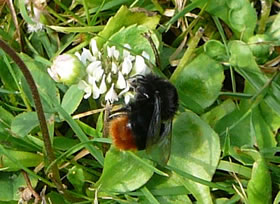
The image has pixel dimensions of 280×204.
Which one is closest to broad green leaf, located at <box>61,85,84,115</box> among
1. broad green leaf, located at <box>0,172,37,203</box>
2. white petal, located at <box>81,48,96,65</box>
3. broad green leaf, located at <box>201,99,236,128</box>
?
white petal, located at <box>81,48,96,65</box>

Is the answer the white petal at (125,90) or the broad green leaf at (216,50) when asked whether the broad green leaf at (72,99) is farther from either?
the broad green leaf at (216,50)

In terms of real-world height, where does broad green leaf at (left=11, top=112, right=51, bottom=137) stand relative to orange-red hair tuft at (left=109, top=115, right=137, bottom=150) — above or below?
below

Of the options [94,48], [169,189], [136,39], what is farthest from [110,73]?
[169,189]

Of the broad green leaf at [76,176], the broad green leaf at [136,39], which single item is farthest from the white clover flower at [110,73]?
the broad green leaf at [76,176]

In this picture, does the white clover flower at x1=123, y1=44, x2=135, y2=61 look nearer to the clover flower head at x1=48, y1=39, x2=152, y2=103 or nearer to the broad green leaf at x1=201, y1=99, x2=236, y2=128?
the clover flower head at x1=48, y1=39, x2=152, y2=103

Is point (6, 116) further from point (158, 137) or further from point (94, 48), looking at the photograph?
point (158, 137)

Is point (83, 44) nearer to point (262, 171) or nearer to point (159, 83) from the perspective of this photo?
point (159, 83)
